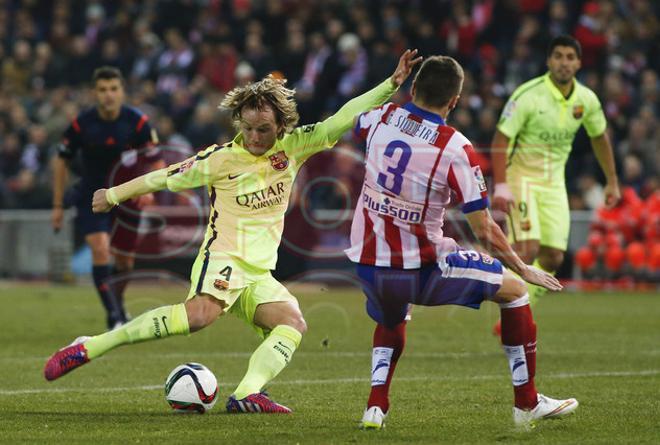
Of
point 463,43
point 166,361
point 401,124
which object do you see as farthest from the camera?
point 463,43

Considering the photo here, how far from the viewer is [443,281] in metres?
6.75

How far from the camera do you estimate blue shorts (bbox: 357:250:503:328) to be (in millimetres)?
6703

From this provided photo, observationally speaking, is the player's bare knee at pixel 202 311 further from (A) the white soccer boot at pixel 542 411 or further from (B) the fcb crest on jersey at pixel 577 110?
(B) the fcb crest on jersey at pixel 577 110

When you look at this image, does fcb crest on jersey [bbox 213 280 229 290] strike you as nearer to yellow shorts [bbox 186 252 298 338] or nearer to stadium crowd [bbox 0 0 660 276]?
yellow shorts [bbox 186 252 298 338]

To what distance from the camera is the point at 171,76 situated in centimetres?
2423

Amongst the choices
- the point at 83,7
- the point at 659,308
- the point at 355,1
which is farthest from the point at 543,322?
the point at 83,7

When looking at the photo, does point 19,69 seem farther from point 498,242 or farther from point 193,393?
point 498,242

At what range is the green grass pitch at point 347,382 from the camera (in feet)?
22.1

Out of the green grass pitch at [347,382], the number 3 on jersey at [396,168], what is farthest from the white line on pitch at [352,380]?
the number 3 on jersey at [396,168]

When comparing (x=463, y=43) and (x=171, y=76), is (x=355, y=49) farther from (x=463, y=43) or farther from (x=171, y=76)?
(x=171, y=76)

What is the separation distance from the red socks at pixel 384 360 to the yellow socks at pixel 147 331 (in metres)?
1.11

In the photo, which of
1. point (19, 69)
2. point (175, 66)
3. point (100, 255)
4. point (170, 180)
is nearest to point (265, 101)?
point (170, 180)

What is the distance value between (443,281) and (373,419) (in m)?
0.82

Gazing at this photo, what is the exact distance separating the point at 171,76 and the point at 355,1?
373 centimetres
